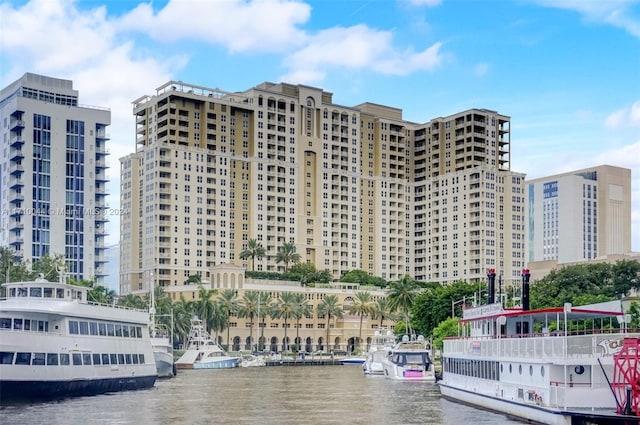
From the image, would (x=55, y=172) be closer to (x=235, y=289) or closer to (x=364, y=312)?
(x=235, y=289)

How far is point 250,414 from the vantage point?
6175 cm

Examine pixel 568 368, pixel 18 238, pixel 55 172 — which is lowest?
pixel 568 368

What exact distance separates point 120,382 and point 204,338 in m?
66.8

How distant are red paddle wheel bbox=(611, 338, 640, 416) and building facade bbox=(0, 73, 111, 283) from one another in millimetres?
146485

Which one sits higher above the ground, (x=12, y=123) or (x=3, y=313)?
(x=12, y=123)

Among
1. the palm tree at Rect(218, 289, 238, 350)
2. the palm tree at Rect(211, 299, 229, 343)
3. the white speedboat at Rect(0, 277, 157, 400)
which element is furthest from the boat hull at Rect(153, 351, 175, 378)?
the palm tree at Rect(218, 289, 238, 350)

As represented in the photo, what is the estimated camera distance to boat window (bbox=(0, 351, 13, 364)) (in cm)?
6203

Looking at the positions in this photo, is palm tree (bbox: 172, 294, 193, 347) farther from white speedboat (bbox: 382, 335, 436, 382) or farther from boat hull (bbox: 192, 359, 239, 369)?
white speedboat (bbox: 382, 335, 436, 382)

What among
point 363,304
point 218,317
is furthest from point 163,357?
point 363,304

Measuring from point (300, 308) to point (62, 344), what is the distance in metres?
119

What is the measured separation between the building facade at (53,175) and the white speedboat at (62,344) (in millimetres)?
103398

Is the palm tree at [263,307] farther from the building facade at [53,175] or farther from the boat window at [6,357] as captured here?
the boat window at [6,357]

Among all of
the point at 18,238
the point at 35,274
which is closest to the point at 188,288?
the point at 18,238

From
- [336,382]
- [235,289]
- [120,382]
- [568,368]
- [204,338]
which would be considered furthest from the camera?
[235,289]
